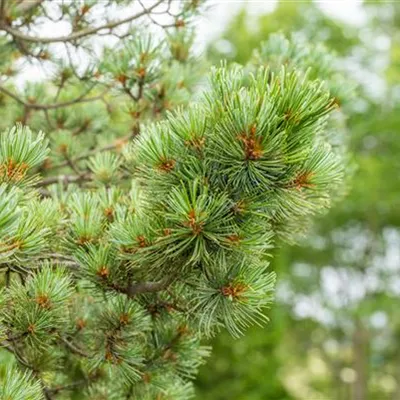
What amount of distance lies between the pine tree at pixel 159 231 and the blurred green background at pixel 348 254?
4671 mm

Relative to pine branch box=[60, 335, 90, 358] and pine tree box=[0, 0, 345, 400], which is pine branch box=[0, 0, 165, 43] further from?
pine branch box=[60, 335, 90, 358]

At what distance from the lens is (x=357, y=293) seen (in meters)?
9.65

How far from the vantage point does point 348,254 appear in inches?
387

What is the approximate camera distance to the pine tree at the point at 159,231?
1.10 m

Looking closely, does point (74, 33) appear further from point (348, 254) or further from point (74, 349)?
point (348, 254)

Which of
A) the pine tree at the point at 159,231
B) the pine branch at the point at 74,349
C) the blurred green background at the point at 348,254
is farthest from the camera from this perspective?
the blurred green background at the point at 348,254

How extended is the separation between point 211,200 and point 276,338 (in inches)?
227

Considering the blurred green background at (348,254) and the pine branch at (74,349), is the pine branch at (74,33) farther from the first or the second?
the blurred green background at (348,254)

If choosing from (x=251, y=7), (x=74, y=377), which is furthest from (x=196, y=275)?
(x=251, y=7)

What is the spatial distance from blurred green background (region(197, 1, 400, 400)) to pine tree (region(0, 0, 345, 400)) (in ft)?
15.3

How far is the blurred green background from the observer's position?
21.3ft

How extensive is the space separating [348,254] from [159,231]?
900 cm

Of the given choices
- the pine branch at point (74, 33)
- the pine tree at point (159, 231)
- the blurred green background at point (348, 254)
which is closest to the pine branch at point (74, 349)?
the pine tree at point (159, 231)

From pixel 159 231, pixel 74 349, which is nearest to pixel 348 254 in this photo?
pixel 74 349
